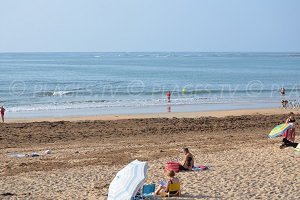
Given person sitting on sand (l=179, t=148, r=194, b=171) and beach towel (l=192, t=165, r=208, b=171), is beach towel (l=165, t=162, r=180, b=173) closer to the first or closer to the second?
person sitting on sand (l=179, t=148, r=194, b=171)

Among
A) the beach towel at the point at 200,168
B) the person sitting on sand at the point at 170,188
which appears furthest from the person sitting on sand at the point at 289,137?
the person sitting on sand at the point at 170,188

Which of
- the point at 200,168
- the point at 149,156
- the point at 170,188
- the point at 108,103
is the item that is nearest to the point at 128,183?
the point at 170,188

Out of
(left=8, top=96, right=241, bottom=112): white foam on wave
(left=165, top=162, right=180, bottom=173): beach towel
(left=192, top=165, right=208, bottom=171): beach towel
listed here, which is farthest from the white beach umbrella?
(left=8, top=96, right=241, bottom=112): white foam on wave

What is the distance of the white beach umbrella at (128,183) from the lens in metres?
9.80

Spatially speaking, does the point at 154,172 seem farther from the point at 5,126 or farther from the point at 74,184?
the point at 5,126

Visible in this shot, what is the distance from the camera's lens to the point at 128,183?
32.6 ft

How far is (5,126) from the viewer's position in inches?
952

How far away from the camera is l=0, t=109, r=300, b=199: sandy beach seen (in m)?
11.9

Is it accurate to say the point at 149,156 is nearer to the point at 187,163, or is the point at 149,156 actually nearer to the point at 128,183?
the point at 187,163

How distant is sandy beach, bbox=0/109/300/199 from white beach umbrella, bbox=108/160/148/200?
1.46 metres

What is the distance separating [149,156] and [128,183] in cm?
660

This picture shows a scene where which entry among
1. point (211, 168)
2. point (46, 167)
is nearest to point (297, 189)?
point (211, 168)

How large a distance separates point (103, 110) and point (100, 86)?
73.8ft

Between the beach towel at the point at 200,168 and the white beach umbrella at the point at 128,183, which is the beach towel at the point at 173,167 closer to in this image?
the beach towel at the point at 200,168
